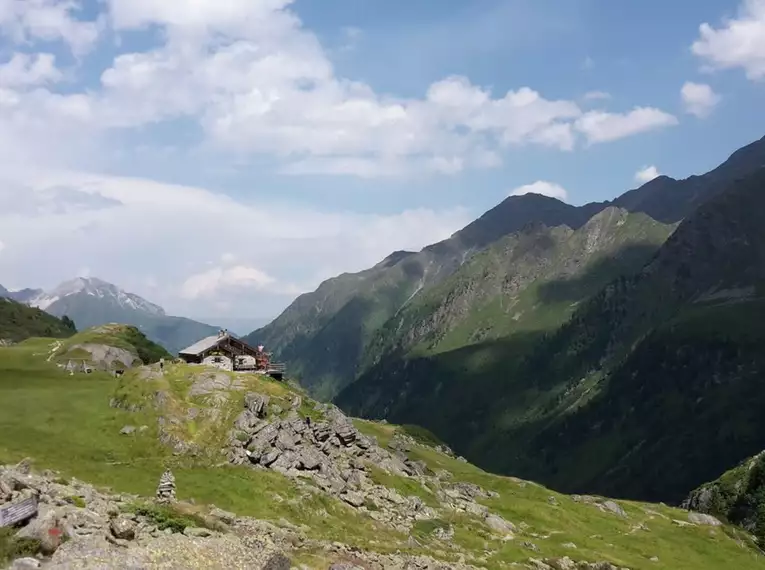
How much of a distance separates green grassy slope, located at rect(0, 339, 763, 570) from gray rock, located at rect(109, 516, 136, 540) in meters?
10.4

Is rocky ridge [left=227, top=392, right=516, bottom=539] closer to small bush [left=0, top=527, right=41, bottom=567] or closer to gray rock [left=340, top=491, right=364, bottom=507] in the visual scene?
gray rock [left=340, top=491, right=364, bottom=507]

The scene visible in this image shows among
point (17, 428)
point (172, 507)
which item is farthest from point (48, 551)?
point (17, 428)

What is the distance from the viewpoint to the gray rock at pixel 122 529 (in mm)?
36656

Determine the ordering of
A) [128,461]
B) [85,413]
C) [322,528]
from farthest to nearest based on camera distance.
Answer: [85,413]
[128,461]
[322,528]

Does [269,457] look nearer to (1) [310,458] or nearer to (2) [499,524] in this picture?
(1) [310,458]

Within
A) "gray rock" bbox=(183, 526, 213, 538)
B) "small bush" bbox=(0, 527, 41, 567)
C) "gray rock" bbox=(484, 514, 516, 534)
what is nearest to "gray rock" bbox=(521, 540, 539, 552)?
"gray rock" bbox=(484, 514, 516, 534)

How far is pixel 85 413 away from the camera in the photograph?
77375mm

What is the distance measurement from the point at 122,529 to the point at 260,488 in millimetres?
23653

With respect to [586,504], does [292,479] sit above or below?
above

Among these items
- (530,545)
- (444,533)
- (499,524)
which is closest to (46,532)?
(444,533)

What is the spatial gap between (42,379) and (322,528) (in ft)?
210

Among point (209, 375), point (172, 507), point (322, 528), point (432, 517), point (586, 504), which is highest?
point (209, 375)

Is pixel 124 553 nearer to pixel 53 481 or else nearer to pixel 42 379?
pixel 53 481

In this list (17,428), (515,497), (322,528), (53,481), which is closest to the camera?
(53,481)
